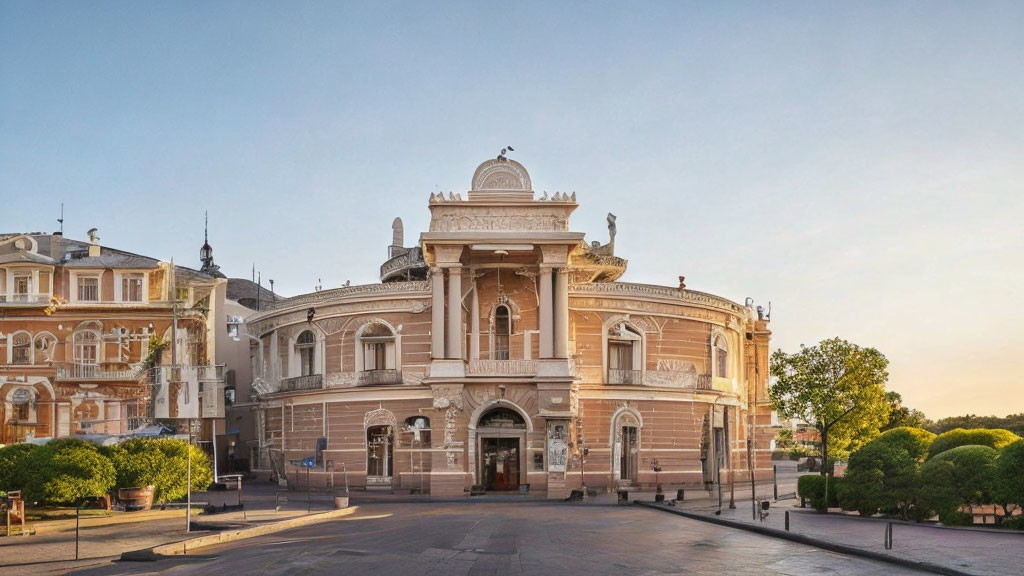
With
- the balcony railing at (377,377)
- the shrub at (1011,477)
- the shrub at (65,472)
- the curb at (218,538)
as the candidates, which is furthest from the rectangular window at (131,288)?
the shrub at (1011,477)

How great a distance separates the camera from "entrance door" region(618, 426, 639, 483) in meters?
52.5

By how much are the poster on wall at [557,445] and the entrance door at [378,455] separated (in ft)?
28.0

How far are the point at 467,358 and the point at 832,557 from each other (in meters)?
28.8

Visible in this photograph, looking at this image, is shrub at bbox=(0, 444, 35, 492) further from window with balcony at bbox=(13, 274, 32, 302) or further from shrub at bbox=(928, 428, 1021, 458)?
shrub at bbox=(928, 428, 1021, 458)

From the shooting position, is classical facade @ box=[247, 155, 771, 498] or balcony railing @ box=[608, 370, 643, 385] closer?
classical facade @ box=[247, 155, 771, 498]

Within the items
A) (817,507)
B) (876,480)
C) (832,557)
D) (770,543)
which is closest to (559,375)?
(817,507)

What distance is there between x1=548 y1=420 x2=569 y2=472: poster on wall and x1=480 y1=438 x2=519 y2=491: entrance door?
8.42ft

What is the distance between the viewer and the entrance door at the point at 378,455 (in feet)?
169

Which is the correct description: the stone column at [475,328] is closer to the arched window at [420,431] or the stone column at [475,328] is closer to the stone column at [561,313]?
the arched window at [420,431]

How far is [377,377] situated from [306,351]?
17.8 feet

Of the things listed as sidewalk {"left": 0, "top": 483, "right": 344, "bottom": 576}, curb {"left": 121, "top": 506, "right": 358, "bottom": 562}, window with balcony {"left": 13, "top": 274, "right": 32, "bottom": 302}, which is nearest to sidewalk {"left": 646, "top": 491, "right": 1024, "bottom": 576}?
curb {"left": 121, "top": 506, "right": 358, "bottom": 562}

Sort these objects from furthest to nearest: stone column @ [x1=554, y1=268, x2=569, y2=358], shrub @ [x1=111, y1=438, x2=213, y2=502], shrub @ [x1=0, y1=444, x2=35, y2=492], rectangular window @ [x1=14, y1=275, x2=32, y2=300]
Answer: rectangular window @ [x1=14, y1=275, x2=32, y2=300] < stone column @ [x1=554, y1=268, x2=569, y2=358] < shrub @ [x1=111, y1=438, x2=213, y2=502] < shrub @ [x1=0, y1=444, x2=35, y2=492]

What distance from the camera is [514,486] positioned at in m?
50.0

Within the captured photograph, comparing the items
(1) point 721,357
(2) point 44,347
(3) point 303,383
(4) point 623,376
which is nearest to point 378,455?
(3) point 303,383
